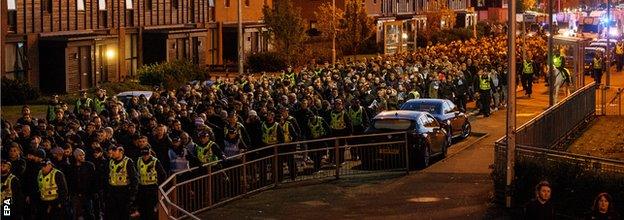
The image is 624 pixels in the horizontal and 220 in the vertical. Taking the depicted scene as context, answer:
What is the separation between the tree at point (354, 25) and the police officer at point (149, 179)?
161 ft

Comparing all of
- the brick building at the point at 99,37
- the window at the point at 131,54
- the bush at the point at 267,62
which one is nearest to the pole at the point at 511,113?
the brick building at the point at 99,37

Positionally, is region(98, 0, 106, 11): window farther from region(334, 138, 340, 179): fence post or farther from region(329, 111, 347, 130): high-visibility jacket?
region(334, 138, 340, 179): fence post

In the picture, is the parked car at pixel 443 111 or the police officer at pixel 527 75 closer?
the parked car at pixel 443 111

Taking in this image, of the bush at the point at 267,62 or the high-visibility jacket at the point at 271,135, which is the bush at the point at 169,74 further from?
the high-visibility jacket at the point at 271,135

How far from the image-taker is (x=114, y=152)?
52.4ft

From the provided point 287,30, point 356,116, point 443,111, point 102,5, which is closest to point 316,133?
point 356,116

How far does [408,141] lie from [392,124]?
24.4 inches

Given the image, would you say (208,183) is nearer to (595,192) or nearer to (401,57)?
(595,192)

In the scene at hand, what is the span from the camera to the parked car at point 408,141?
2347 centimetres

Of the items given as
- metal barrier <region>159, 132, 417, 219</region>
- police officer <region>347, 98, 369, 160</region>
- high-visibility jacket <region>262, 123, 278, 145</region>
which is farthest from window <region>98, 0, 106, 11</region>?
high-visibility jacket <region>262, 123, 278, 145</region>

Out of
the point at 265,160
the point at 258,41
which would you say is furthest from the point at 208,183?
the point at 258,41

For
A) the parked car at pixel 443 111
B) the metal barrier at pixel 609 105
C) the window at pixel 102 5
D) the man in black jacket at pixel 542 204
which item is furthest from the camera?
the window at pixel 102 5

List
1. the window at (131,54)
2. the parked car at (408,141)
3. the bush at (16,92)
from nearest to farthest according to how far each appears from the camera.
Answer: the parked car at (408,141) → the bush at (16,92) → the window at (131,54)

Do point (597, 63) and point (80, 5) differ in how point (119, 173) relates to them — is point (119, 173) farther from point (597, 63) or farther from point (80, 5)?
point (597, 63)
